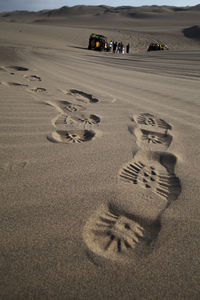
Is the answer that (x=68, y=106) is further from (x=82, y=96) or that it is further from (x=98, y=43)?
(x=98, y=43)

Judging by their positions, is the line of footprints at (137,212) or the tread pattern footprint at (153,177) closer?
the line of footprints at (137,212)

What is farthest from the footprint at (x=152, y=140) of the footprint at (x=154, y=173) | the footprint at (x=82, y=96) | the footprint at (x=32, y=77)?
the footprint at (x=32, y=77)

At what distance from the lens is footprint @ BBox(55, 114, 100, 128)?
208 cm

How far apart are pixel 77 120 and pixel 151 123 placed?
0.78m

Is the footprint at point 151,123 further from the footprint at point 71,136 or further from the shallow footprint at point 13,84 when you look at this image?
the shallow footprint at point 13,84

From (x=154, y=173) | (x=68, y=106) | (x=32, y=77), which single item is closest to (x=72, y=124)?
(x=68, y=106)

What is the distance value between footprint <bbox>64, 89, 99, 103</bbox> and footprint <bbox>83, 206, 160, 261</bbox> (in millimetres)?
2091

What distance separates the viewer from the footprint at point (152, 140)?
1752 millimetres

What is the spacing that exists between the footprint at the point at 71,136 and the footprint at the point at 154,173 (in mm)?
492

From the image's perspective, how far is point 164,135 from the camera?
200 cm

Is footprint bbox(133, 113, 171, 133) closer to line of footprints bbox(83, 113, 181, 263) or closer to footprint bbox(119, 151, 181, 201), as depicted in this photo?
line of footprints bbox(83, 113, 181, 263)

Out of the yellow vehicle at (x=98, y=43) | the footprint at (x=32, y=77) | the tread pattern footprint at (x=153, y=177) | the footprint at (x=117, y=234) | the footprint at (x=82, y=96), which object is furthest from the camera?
the yellow vehicle at (x=98, y=43)

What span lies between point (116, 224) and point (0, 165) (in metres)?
0.84

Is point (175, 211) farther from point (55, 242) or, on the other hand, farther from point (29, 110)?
point (29, 110)
